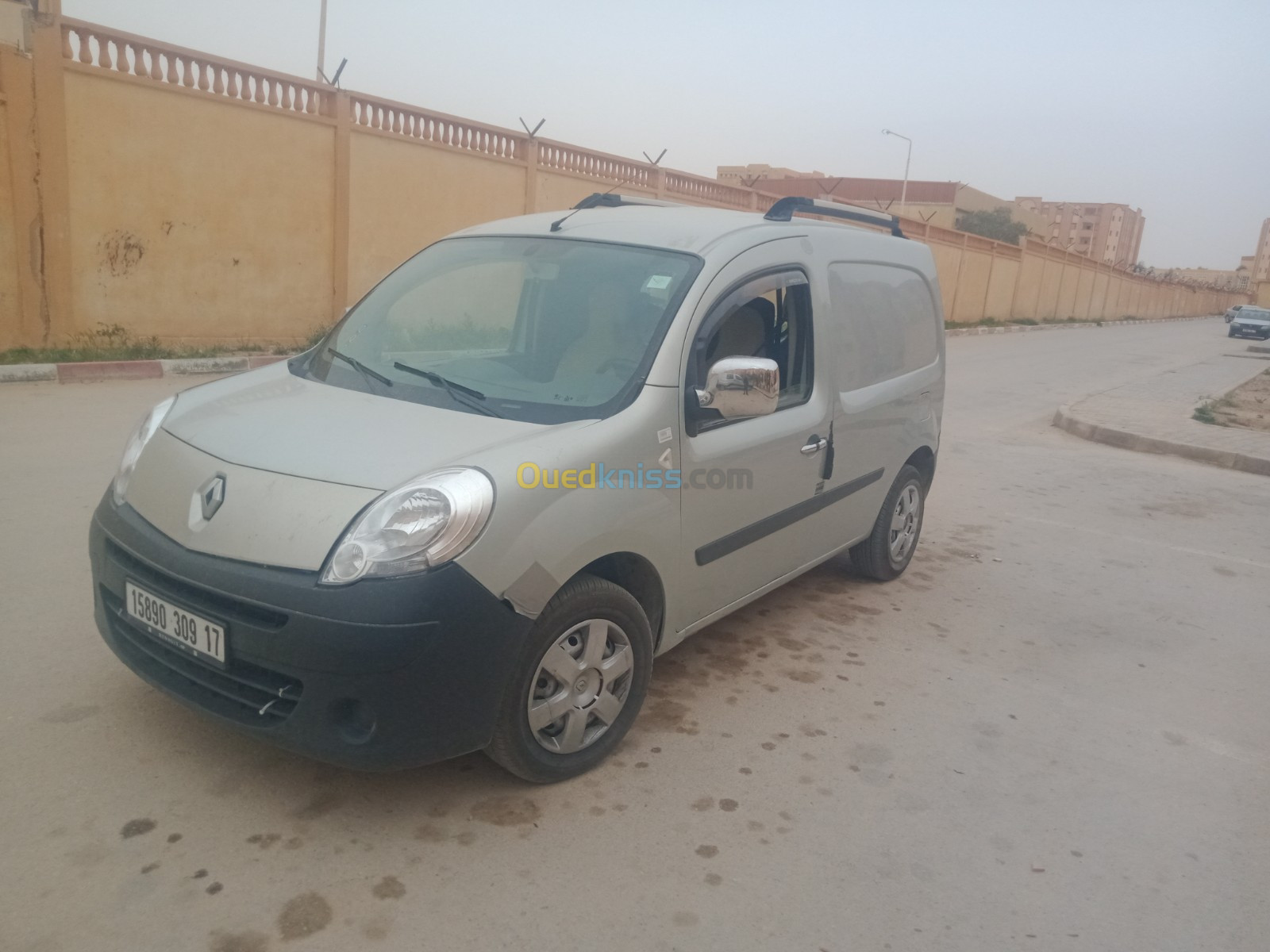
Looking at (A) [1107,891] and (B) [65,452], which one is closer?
(A) [1107,891]

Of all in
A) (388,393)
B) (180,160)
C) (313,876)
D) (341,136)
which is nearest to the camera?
(313,876)

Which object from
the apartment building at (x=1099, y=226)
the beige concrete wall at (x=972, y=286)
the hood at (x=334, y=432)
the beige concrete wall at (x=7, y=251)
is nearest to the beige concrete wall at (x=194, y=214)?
the beige concrete wall at (x=7, y=251)

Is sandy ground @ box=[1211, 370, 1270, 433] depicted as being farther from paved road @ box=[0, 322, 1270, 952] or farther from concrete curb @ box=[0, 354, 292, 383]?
concrete curb @ box=[0, 354, 292, 383]

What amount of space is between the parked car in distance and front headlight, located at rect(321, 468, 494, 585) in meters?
46.9

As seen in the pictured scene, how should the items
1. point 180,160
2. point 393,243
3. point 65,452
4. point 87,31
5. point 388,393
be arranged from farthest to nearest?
point 393,243
point 180,160
point 87,31
point 65,452
point 388,393

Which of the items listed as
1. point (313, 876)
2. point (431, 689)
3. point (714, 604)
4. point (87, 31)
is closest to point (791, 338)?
point (714, 604)

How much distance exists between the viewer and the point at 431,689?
8.20 ft

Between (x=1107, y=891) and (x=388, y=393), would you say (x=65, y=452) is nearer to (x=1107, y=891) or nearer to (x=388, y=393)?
(x=388, y=393)

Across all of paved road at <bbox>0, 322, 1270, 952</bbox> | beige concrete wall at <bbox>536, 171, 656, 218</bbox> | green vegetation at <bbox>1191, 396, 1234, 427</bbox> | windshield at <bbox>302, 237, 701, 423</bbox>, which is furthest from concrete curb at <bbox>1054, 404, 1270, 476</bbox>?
beige concrete wall at <bbox>536, 171, 656, 218</bbox>

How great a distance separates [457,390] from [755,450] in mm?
1091

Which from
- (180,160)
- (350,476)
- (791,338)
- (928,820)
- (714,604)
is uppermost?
(180,160)

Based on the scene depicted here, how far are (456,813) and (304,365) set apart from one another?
1823 millimetres

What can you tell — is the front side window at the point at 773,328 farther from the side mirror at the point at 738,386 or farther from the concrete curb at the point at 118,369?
the concrete curb at the point at 118,369

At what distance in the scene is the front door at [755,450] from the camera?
3303mm
